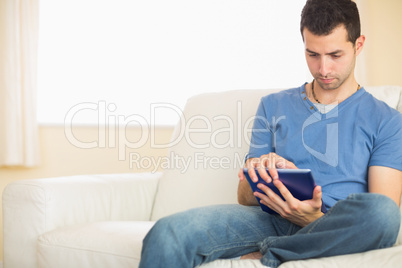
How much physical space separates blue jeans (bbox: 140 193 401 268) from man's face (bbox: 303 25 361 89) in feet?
1.75

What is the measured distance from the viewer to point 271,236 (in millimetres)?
1316

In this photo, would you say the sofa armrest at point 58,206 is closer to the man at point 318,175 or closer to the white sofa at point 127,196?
the white sofa at point 127,196

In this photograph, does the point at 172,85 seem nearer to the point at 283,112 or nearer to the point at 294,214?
the point at 283,112

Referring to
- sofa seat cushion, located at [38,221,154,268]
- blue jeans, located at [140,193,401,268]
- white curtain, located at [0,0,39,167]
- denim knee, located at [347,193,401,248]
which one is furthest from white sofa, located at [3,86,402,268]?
white curtain, located at [0,0,39,167]

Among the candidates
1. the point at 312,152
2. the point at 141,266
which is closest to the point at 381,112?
the point at 312,152

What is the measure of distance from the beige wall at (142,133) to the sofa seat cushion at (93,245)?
4.85 ft

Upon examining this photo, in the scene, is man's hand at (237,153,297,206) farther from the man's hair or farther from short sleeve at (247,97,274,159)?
the man's hair

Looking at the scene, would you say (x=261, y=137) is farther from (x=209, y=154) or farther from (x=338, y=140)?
(x=209, y=154)

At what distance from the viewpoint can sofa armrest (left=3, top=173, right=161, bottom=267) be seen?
1.74m

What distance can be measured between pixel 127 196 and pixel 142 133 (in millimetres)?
1224

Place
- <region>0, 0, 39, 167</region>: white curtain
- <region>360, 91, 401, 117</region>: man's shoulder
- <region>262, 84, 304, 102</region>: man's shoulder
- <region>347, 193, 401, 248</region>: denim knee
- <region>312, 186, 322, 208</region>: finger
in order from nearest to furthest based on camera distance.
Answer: <region>347, 193, 401, 248</region>: denim knee < <region>312, 186, 322, 208</region>: finger < <region>360, 91, 401, 117</region>: man's shoulder < <region>262, 84, 304, 102</region>: man's shoulder < <region>0, 0, 39, 167</region>: white curtain

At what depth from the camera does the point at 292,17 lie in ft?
11.2

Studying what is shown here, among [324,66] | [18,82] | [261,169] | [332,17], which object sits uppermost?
[332,17]

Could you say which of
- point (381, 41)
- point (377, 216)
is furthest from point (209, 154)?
point (381, 41)
